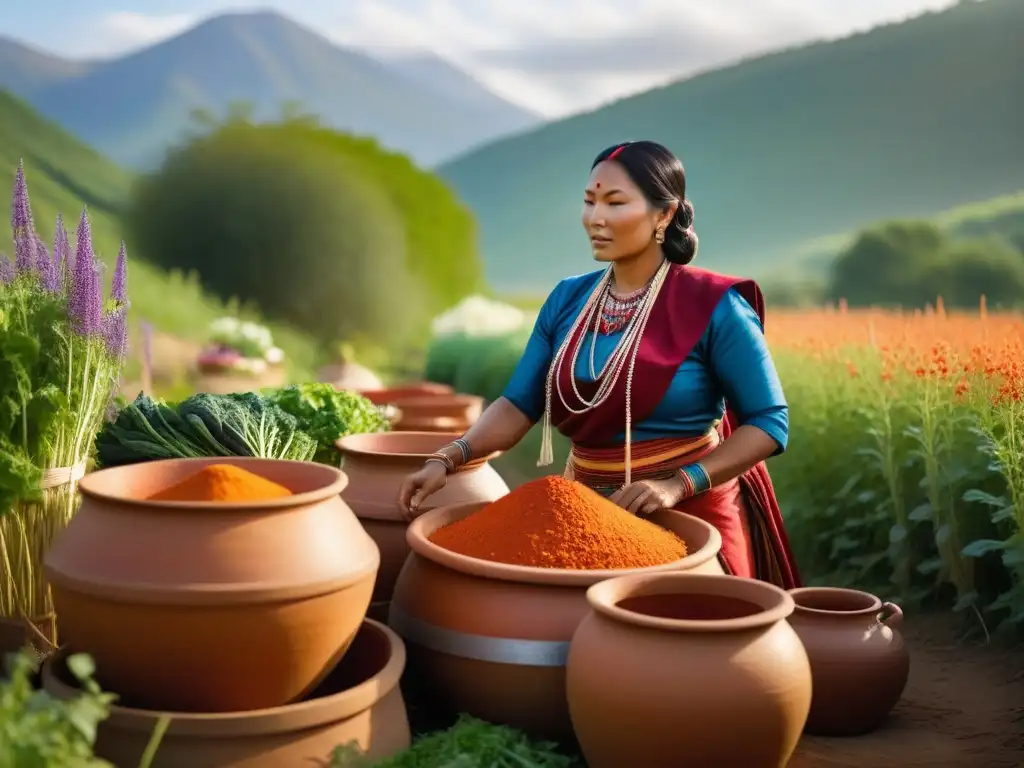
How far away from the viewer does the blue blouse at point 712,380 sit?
3148mm

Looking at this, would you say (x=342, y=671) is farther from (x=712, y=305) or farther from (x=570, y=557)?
(x=712, y=305)

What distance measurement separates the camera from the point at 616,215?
127 inches

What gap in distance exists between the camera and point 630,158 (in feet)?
10.6

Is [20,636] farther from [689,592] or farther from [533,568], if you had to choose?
[689,592]

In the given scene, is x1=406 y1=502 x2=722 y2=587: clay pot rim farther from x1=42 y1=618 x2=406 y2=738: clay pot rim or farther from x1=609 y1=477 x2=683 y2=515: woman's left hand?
x1=42 y1=618 x2=406 y2=738: clay pot rim

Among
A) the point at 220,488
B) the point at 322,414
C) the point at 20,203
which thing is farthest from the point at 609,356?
the point at 20,203

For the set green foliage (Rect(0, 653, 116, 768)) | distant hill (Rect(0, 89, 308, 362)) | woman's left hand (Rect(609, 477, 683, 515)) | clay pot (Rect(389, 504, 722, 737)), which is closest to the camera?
green foliage (Rect(0, 653, 116, 768))

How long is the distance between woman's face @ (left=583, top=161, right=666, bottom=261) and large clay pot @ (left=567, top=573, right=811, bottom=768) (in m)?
1.16

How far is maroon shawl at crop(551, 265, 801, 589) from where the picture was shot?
324 cm

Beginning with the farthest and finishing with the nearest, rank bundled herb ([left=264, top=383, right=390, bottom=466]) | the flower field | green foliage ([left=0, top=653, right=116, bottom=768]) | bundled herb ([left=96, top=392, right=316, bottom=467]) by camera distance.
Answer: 1. the flower field
2. bundled herb ([left=264, top=383, right=390, bottom=466])
3. bundled herb ([left=96, top=392, right=316, bottom=467])
4. green foliage ([left=0, top=653, right=116, bottom=768])

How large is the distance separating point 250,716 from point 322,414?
2.03 meters

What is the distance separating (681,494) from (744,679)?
809 mm

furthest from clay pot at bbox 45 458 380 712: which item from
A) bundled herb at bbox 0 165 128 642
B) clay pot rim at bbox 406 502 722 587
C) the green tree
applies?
the green tree

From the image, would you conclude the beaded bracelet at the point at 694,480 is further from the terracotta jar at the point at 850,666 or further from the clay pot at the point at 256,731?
the clay pot at the point at 256,731
